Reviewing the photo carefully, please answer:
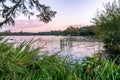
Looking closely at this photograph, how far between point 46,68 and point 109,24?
38.5 m

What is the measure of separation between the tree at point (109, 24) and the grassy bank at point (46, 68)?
1279 inches

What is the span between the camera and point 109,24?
4384 cm

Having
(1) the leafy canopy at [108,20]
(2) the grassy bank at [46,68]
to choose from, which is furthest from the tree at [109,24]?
(2) the grassy bank at [46,68]

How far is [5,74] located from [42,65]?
701mm

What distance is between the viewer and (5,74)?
19.4 ft

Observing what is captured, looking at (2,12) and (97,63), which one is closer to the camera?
(97,63)

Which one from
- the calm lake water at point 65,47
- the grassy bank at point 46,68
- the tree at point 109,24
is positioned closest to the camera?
the grassy bank at point 46,68

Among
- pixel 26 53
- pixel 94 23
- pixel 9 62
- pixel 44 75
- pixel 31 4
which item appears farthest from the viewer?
pixel 94 23

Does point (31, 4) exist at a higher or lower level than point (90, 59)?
higher

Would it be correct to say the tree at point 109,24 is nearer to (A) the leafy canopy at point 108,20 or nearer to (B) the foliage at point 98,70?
(A) the leafy canopy at point 108,20

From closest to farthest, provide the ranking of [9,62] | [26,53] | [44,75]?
[44,75] → [9,62] → [26,53]

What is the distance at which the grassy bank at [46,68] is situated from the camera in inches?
228

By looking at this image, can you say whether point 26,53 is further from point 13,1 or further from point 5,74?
point 13,1

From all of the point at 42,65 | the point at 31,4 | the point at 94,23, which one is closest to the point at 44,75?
the point at 42,65
